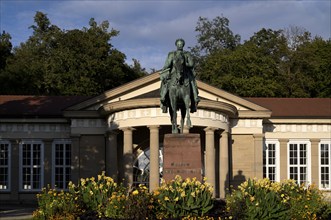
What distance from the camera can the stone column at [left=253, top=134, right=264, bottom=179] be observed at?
4550cm

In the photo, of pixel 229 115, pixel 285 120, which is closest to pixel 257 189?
pixel 229 115

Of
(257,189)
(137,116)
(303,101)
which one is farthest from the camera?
(303,101)

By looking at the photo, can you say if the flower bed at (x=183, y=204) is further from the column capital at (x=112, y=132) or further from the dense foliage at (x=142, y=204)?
the column capital at (x=112, y=132)

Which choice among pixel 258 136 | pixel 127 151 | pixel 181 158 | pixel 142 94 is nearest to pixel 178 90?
pixel 181 158

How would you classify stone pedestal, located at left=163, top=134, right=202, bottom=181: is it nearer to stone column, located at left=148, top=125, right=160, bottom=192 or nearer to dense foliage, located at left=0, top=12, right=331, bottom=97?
stone column, located at left=148, top=125, right=160, bottom=192

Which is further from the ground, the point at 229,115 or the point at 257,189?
the point at 229,115

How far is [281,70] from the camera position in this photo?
2768 inches

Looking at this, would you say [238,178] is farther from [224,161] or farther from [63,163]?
[63,163]

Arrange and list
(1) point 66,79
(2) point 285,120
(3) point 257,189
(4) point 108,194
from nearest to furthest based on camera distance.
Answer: (3) point 257,189
(4) point 108,194
(2) point 285,120
(1) point 66,79

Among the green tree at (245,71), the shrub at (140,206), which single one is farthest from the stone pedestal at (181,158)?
the green tree at (245,71)

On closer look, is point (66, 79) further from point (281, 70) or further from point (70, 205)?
point (70, 205)

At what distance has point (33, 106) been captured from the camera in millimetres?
47312

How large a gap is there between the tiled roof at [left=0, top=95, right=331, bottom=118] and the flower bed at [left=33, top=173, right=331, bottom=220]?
2422 cm

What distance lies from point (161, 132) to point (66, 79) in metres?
21.8
